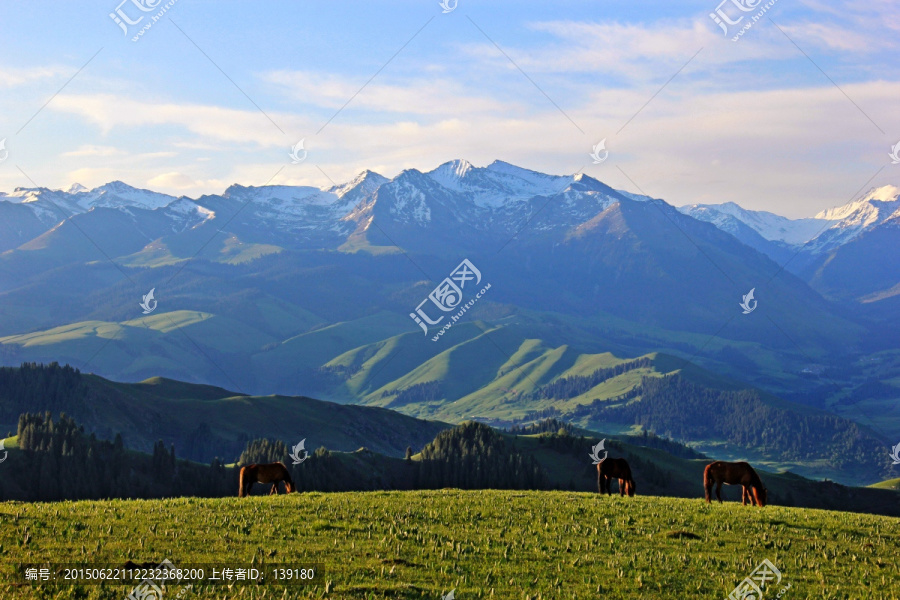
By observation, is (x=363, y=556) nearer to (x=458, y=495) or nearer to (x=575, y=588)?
(x=575, y=588)

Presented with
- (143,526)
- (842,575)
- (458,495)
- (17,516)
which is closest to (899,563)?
(842,575)

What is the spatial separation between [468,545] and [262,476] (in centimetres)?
2092

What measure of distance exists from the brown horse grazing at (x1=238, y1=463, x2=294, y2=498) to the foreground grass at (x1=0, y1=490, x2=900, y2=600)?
6291 mm

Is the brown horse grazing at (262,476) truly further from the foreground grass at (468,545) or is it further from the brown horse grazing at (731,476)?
the brown horse grazing at (731,476)

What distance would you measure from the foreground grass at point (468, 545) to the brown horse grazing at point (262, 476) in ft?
20.6

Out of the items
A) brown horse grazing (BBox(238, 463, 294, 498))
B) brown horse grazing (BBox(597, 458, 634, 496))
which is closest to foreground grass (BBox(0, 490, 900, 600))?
brown horse grazing (BBox(238, 463, 294, 498))

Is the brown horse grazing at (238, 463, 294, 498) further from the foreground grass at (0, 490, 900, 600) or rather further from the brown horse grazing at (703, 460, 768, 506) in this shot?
the brown horse grazing at (703, 460, 768, 506)

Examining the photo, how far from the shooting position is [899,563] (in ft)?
104

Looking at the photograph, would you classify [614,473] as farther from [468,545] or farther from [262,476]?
[262,476]

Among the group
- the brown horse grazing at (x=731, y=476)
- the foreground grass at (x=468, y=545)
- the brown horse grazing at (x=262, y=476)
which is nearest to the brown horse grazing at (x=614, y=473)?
the brown horse grazing at (x=731, y=476)

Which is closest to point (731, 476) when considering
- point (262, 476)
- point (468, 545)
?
point (468, 545)

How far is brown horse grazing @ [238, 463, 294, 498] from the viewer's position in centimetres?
4634

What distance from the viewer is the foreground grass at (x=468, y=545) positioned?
83.5 feet

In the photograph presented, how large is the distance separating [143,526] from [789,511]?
1285 inches
